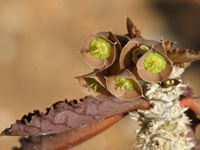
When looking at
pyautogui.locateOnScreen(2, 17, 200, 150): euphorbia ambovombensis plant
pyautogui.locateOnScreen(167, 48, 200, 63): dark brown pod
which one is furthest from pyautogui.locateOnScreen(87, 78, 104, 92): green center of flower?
pyautogui.locateOnScreen(167, 48, 200, 63): dark brown pod

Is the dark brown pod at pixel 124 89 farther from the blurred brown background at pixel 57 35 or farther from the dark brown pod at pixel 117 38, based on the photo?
the blurred brown background at pixel 57 35

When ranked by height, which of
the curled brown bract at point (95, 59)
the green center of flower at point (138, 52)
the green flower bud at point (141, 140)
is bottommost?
the green flower bud at point (141, 140)

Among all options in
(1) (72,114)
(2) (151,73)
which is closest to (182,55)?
(2) (151,73)

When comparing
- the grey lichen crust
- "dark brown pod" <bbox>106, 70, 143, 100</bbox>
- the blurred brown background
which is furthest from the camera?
the blurred brown background

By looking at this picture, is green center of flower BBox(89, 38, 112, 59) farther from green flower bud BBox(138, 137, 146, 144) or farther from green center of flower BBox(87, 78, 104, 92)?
green flower bud BBox(138, 137, 146, 144)

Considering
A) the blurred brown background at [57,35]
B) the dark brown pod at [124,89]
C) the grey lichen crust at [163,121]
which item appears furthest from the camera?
the blurred brown background at [57,35]

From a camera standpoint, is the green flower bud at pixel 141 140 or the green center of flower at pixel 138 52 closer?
the green center of flower at pixel 138 52

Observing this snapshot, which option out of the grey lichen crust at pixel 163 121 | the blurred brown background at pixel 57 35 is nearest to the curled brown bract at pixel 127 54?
the grey lichen crust at pixel 163 121

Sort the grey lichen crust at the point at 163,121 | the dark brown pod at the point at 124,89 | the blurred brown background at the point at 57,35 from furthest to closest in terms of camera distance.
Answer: the blurred brown background at the point at 57,35
the grey lichen crust at the point at 163,121
the dark brown pod at the point at 124,89

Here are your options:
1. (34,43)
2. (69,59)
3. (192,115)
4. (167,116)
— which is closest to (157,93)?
(167,116)
